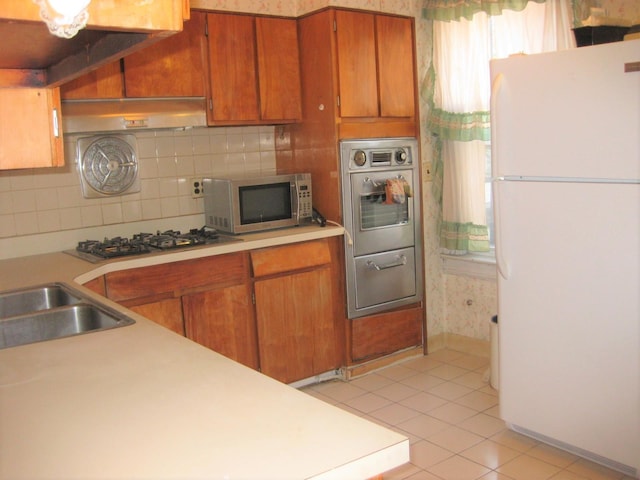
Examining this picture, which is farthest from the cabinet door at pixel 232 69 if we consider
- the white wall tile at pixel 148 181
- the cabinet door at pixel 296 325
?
the cabinet door at pixel 296 325

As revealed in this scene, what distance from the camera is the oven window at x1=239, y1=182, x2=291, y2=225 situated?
149 inches

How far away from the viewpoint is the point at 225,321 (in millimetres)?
3574

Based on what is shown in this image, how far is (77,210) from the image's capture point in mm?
3672

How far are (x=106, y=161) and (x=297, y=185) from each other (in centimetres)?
108

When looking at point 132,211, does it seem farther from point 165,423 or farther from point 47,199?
point 165,423

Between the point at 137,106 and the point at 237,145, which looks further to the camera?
the point at 237,145

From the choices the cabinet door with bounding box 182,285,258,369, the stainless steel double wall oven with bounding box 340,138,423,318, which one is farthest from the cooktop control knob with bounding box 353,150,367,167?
the cabinet door with bounding box 182,285,258,369

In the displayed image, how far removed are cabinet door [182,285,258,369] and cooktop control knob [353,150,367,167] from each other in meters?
1.00

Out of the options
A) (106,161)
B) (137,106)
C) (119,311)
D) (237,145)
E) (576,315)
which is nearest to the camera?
(119,311)

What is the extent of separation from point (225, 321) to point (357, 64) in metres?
A: 1.69

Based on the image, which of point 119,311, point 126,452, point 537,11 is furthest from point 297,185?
point 126,452

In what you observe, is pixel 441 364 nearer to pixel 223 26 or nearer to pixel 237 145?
pixel 237 145

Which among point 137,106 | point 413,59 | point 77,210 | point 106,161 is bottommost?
point 77,210

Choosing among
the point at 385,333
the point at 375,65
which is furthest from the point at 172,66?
the point at 385,333
